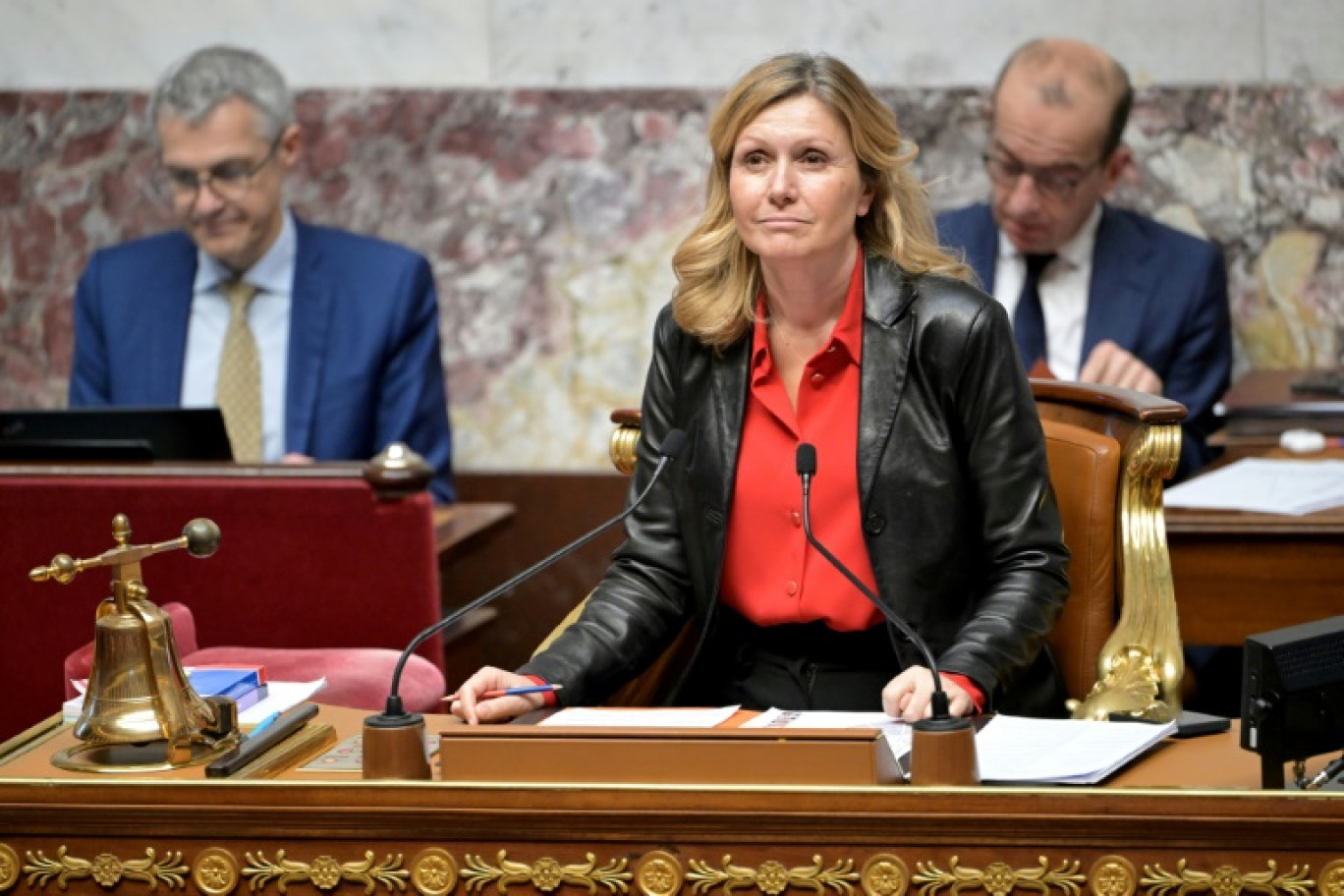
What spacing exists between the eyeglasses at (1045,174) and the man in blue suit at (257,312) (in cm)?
140

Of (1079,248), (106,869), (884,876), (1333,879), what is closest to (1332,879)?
(1333,879)

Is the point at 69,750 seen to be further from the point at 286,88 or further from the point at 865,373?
the point at 286,88

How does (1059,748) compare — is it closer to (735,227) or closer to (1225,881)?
(1225,881)

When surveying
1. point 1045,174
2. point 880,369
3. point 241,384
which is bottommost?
point 880,369

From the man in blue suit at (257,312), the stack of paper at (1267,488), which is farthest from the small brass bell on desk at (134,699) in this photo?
the man in blue suit at (257,312)

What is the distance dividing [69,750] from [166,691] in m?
0.13

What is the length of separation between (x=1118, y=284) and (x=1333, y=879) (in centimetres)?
289

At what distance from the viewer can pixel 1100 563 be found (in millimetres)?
2869

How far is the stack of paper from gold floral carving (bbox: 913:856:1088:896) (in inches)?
65.2

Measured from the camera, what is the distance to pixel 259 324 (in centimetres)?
494

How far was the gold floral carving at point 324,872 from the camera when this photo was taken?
2.08 m

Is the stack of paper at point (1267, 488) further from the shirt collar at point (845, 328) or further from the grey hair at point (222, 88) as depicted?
the grey hair at point (222, 88)

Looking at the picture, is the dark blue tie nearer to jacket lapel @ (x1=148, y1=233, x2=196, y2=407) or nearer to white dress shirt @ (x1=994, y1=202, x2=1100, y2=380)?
white dress shirt @ (x1=994, y1=202, x2=1100, y2=380)

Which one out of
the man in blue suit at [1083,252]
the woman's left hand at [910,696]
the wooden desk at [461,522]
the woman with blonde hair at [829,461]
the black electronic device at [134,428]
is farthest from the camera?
the man in blue suit at [1083,252]
